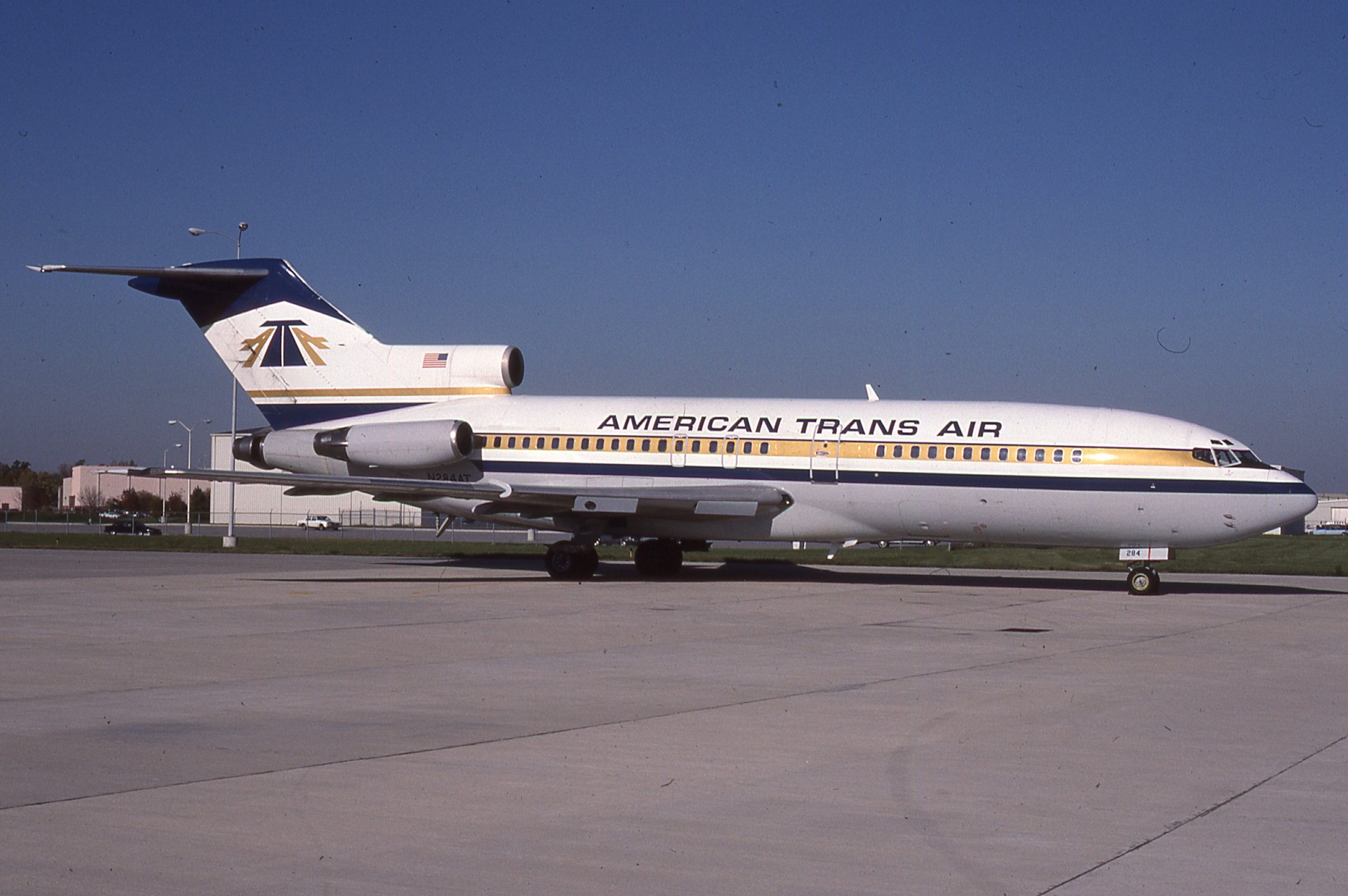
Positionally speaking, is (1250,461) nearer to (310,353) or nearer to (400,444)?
(400,444)

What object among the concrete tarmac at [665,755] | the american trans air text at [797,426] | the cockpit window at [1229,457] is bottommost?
the concrete tarmac at [665,755]

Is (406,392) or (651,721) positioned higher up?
(406,392)

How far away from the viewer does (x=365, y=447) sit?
29391mm

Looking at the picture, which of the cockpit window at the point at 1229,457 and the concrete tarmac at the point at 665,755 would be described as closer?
the concrete tarmac at the point at 665,755

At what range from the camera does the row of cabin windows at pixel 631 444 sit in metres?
27.5

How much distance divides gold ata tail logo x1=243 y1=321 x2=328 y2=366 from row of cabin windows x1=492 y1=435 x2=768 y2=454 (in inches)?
207

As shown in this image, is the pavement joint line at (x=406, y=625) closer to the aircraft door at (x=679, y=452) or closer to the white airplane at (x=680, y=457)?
the white airplane at (x=680, y=457)

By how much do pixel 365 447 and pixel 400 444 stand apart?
35.2 inches

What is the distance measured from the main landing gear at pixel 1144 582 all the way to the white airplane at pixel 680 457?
0.14ft

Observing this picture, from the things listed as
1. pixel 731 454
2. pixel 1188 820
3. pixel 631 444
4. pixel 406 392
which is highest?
pixel 406 392

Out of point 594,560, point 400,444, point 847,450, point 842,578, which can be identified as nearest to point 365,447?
point 400,444

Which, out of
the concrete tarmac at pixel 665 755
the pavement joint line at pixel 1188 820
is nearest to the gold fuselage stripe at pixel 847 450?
the concrete tarmac at pixel 665 755

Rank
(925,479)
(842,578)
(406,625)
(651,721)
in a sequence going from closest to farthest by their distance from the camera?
1. (651,721)
2. (406,625)
3. (925,479)
4. (842,578)

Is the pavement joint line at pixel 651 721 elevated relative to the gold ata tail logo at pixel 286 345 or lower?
lower
